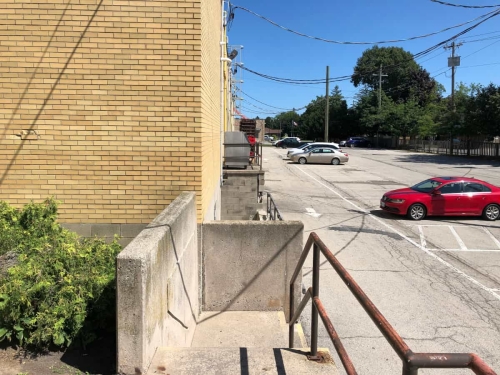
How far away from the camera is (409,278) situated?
327 inches

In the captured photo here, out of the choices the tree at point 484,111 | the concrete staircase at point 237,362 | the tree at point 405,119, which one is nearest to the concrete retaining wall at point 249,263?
the concrete staircase at point 237,362

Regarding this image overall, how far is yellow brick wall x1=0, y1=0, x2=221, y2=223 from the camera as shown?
5.39 metres

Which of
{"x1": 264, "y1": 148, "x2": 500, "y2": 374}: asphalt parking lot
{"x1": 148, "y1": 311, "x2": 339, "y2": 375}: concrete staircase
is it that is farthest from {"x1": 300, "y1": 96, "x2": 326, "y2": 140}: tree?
{"x1": 148, "y1": 311, "x2": 339, "y2": 375}: concrete staircase

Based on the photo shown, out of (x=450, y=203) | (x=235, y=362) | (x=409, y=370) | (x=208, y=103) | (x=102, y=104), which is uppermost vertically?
(x=208, y=103)

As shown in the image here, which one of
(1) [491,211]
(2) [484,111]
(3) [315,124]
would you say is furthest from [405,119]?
(1) [491,211]

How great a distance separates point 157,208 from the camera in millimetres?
5676

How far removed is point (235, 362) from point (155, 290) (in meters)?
0.79

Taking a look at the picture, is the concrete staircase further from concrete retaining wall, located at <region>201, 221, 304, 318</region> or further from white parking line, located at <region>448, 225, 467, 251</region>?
white parking line, located at <region>448, 225, 467, 251</region>

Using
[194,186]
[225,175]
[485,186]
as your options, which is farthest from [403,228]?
[194,186]

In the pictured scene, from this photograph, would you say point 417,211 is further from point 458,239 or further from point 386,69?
point 386,69

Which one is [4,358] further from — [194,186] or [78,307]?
[194,186]

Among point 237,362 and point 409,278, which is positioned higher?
point 237,362

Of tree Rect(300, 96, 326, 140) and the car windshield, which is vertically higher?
tree Rect(300, 96, 326, 140)

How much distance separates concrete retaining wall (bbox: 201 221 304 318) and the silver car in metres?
30.3
